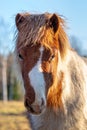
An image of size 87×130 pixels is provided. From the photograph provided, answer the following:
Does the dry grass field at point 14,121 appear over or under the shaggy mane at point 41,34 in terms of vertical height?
under

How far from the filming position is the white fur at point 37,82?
4.49m

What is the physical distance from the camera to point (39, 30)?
189 inches

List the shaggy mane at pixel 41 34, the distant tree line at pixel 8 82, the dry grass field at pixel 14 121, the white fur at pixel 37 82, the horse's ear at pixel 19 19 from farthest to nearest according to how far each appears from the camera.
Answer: the distant tree line at pixel 8 82 → the dry grass field at pixel 14 121 → the horse's ear at pixel 19 19 → the shaggy mane at pixel 41 34 → the white fur at pixel 37 82

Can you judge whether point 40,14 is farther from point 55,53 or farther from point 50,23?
point 55,53

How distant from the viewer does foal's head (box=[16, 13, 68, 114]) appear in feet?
14.8

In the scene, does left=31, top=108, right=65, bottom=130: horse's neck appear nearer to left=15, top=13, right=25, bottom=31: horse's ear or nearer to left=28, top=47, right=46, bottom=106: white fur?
left=28, top=47, right=46, bottom=106: white fur


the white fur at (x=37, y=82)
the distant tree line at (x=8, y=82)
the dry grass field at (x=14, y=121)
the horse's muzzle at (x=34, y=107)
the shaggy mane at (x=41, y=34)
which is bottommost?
the distant tree line at (x=8, y=82)

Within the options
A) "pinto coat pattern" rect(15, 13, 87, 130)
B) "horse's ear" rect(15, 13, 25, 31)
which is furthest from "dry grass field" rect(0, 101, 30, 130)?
"horse's ear" rect(15, 13, 25, 31)

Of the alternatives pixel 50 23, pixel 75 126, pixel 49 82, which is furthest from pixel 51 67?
pixel 75 126

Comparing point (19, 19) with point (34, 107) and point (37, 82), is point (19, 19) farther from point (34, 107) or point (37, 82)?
point (34, 107)

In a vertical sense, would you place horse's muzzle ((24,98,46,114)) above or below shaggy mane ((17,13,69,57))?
below

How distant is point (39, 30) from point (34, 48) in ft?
0.68

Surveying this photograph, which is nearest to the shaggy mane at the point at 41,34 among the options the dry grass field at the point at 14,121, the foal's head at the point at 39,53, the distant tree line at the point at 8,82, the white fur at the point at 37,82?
the foal's head at the point at 39,53

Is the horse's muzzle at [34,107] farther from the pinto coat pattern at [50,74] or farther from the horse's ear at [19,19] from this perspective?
the horse's ear at [19,19]
